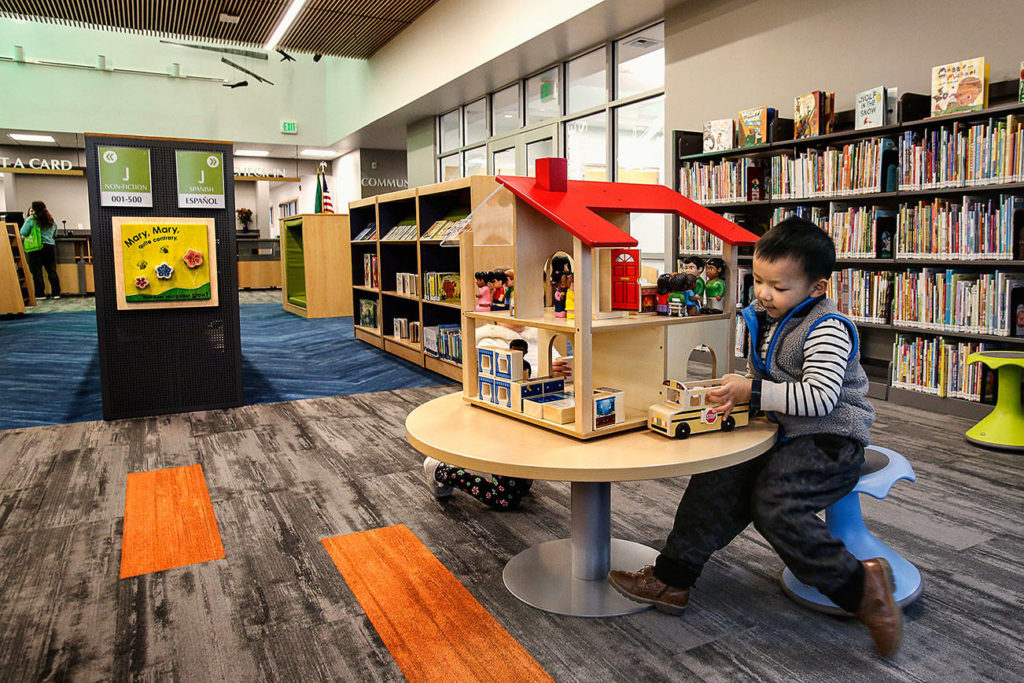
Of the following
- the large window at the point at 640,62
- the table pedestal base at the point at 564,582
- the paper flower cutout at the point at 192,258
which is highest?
the large window at the point at 640,62

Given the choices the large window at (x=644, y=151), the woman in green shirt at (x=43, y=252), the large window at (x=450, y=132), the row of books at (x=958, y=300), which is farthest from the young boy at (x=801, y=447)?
the woman in green shirt at (x=43, y=252)

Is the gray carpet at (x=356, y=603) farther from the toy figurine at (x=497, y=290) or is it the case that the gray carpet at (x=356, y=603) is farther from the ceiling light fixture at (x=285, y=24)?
the ceiling light fixture at (x=285, y=24)

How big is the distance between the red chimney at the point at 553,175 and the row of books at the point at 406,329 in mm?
4372

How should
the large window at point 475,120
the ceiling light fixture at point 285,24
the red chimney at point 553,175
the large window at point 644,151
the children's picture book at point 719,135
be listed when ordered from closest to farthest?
the red chimney at point 553,175
the children's picture book at point 719,135
the large window at point 644,151
the ceiling light fixture at point 285,24
the large window at point 475,120

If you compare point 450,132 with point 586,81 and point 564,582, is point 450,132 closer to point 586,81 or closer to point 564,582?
point 586,81

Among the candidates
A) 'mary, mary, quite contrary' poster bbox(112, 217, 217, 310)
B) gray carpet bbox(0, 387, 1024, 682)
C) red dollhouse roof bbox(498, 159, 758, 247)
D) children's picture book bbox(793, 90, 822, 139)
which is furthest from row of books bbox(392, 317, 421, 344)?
red dollhouse roof bbox(498, 159, 758, 247)

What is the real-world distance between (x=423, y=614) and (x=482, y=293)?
913mm

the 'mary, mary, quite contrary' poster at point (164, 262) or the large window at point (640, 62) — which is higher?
the large window at point (640, 62)

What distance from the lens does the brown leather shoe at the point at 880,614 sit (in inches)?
66.4

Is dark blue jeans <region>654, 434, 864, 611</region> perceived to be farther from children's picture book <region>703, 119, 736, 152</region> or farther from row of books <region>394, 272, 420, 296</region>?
row of books <region>394, 272, 420, 296</region>

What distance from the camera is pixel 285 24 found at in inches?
376

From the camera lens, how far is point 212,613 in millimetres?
2018

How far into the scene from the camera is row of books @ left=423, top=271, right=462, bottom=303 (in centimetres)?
541

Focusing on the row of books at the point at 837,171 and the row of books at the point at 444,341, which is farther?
the row of books at the point at 444,341
